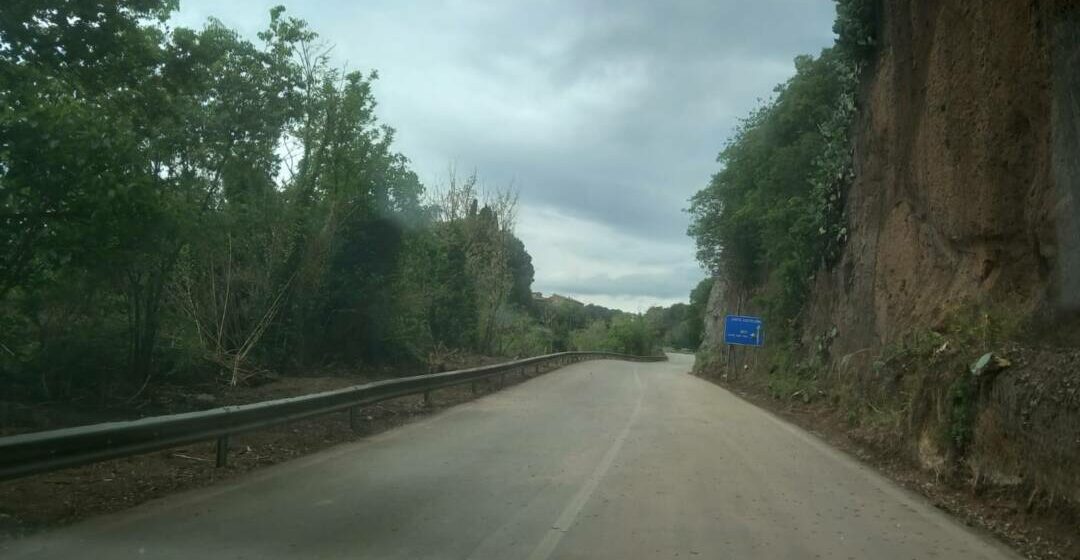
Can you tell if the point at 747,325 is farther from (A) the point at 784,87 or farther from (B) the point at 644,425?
(B) the point at 644,425

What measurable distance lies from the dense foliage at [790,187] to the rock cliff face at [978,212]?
139cm

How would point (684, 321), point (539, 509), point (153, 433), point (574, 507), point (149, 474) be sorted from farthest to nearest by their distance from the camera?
1. point (684, 321)
2. point (149, 474)
3. point (153, 433)
4. point (574, 507)
5. point (539, 509)

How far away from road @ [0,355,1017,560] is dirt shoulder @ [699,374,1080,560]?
30 centimetres

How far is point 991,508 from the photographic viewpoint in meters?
8.75

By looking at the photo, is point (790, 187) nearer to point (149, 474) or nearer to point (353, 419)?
point (353, 419)

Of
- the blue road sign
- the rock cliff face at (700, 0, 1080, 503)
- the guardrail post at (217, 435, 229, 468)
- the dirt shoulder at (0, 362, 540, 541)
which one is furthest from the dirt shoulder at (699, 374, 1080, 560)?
the blue road sign

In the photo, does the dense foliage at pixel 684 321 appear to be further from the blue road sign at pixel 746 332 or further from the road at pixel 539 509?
the road at pixel 539 509

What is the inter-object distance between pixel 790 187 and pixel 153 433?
24955mm

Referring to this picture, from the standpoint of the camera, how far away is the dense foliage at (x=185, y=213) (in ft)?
33.1

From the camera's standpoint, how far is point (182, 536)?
6.77m

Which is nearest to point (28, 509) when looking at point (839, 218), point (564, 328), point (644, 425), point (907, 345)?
point (644, 425)

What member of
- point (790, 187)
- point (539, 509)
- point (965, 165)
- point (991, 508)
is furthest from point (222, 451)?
point (790, 187)

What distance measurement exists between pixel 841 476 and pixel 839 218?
1225cm

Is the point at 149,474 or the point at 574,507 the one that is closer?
the point at 574,507
